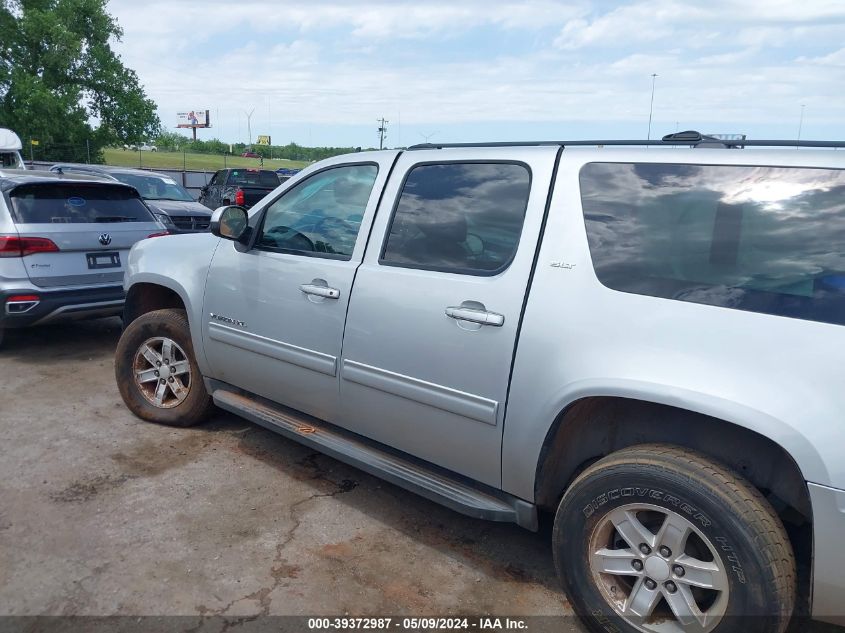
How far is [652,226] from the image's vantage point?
2.63 m

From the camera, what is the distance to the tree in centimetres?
3403

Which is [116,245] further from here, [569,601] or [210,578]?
[569,601]

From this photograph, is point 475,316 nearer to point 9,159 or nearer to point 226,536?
point 226,536

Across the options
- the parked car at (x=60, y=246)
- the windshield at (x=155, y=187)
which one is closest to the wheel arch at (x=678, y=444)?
the parked car at (x=60, y=246)

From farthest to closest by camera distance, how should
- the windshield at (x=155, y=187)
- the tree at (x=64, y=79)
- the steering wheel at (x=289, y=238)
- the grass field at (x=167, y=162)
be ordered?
1. the grass field at (x=167, y=162)
2. the tree at (x=64, y=79)
3. the windshield at (x=155, y=187)
4. the steering wheel at (x=289, y=238)

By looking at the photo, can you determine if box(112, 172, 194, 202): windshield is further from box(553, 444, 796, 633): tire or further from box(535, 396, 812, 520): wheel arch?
box(553, 444, 796, 633): tire

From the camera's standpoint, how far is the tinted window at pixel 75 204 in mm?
6016

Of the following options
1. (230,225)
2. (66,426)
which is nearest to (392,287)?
(230,225)

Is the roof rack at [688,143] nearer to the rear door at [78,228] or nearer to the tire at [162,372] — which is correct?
the tire at [162,372]

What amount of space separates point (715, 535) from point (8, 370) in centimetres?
597

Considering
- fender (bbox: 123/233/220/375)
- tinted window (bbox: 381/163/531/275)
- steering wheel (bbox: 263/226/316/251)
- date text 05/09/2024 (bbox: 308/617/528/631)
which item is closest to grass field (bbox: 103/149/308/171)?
fender (bbox: 123/233/220/375)

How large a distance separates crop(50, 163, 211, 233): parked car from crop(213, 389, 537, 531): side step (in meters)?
6.70

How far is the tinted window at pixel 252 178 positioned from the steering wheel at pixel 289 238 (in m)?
15.9

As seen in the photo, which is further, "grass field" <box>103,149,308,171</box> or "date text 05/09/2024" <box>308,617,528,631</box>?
"grass field" <box>103,149,308,171</box>
